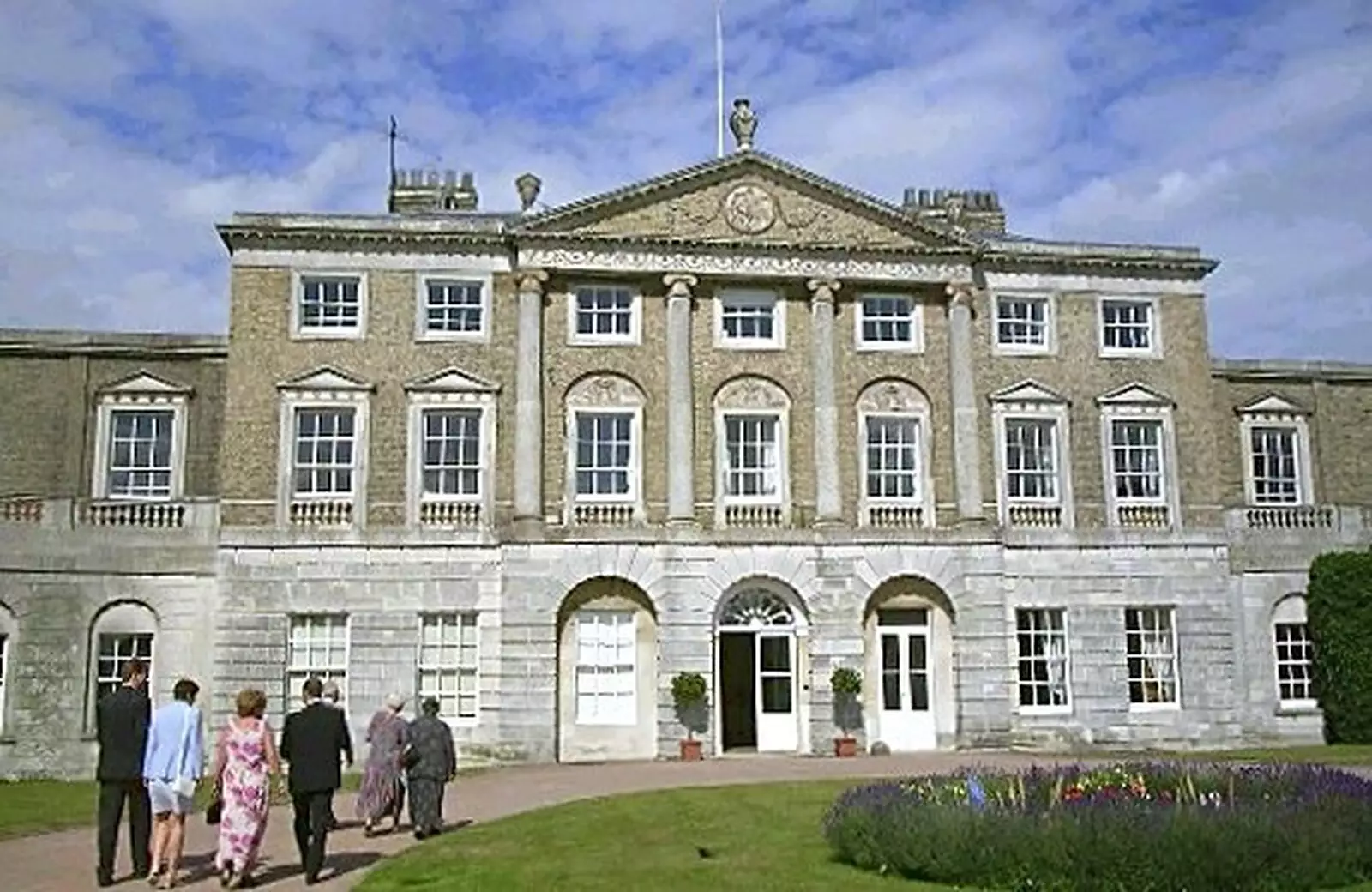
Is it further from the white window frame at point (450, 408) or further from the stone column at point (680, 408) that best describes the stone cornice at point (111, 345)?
the stone column at point (680, 408)

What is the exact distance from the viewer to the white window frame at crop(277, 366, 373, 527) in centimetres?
2844

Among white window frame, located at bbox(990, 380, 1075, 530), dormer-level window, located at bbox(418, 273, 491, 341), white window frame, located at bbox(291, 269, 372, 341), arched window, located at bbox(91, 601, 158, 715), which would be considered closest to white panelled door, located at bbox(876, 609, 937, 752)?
white window frame, located at bbox(990, 380, 1075, 530)

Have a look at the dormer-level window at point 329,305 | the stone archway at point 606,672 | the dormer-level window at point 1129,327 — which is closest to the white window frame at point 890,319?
the dormer-level window at point 1129,327

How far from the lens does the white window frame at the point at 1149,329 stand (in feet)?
105

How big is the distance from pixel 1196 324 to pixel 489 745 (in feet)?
62.6

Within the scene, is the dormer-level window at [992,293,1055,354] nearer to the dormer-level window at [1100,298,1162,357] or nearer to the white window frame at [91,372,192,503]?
the dormer-level window at [1100,298,1162,357]

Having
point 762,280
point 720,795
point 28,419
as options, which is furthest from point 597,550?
point 28,419

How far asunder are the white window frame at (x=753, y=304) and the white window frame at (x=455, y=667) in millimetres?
8117

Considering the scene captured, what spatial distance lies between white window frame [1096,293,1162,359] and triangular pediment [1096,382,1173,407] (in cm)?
79

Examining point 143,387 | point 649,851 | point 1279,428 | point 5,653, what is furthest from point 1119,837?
point 1279,428

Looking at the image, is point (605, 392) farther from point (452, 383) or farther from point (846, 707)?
point (846, 707)

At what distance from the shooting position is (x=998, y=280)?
104ft

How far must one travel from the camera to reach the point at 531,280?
29.4 metres

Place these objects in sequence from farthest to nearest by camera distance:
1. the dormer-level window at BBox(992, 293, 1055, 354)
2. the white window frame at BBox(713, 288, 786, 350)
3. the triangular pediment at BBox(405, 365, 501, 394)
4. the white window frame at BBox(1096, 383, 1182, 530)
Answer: the dormer-level window at BBox(992, 293, 1055, 354) → the white window frame at BBox(1096, 383, 1182, 530) → the white window frame at BBox(713, 288, 786, 350) → the triangular pediment at BBox(405, 365, 501, 394)
